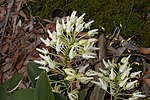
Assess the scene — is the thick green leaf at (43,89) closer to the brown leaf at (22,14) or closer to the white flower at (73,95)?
the white flower at (73,95)

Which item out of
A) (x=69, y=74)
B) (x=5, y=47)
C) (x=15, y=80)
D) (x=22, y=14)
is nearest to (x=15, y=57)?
(x=5, y=47)

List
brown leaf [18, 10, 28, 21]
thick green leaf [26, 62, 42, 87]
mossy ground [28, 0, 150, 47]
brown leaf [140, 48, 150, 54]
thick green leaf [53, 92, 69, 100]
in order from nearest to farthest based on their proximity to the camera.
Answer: thick green leaf [53, 92, 69, 100] < thick green leaf [26, 62, 42, 87] < brown leaf [140, 48, 150, 54] < mossy ground [28, 0, 150, 47] < brown leaf [18, 10, 28, 21]

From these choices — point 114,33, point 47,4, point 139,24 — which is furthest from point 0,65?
point 139,24

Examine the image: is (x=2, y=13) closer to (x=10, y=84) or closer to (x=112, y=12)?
(x=112, y=12)

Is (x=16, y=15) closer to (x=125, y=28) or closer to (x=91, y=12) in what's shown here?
(x=91, y=12)

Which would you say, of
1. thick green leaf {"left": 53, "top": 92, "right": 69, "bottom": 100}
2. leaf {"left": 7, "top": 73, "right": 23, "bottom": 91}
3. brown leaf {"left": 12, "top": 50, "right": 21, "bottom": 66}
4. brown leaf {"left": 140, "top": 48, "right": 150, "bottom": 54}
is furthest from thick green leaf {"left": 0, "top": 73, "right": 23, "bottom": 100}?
brown leaf {"left": 140, "top": 48, "right": 150, "bottom": 54}

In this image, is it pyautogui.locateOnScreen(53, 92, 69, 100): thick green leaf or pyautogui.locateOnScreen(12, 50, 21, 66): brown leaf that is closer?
pyautogui.locateOnScreen(53, 92, 69, 100): thick green leaf

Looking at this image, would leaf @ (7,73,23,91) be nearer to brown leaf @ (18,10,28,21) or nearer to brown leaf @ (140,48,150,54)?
brown leaf @ (140,48,150,54)
